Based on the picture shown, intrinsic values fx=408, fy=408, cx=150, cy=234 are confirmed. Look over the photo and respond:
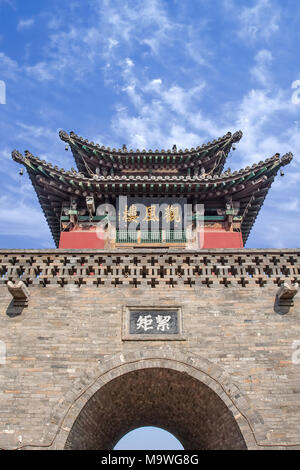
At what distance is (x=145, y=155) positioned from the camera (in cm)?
1434

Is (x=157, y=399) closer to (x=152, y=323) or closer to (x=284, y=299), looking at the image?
(x=152, y=323)

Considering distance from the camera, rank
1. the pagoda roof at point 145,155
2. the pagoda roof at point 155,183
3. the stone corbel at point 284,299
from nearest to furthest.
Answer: the stone corbel at point 284,299, the pagoda roof at point 155,183, the pagoda roof at point 145,155

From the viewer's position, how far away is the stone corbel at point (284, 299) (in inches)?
335

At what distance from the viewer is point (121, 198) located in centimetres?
1270

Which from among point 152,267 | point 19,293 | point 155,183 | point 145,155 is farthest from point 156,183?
point 19,293

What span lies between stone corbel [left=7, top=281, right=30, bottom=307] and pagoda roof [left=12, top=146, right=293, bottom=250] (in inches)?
186

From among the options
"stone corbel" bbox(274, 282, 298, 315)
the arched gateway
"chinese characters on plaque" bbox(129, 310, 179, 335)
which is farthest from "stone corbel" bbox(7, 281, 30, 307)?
"stone corbel" bbox(274, 282, 298, 315)

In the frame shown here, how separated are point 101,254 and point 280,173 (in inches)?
258

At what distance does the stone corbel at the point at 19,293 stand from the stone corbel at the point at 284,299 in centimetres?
529

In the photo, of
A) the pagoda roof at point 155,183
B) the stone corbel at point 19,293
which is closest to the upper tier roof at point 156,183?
the pagoda roof at point 155,183

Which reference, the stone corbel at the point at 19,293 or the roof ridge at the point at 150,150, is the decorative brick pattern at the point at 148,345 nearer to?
the stone corbel at the point at 19,293

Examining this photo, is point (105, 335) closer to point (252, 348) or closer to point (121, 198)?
point (252, 348)

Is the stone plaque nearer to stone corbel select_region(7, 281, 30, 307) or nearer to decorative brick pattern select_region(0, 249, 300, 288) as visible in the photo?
decorative brick pattern select_region(0, 249, 300, 288)
